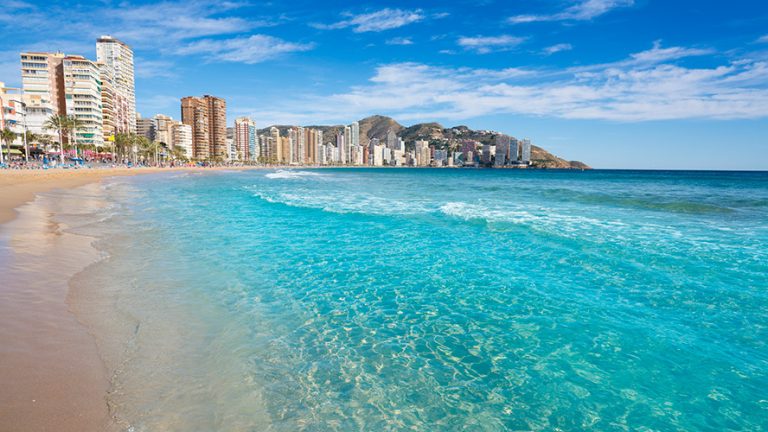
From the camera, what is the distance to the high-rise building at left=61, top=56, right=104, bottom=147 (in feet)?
367

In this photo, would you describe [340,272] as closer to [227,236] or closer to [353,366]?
[353,366]

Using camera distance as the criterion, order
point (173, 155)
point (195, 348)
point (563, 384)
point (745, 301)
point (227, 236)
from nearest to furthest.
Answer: point (563, 384) < point (195, 348) < point (745, 301) < point (227, 236) < point (173, 155)

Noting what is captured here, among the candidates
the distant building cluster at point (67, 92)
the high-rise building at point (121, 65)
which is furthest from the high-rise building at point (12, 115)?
the high-rise building at point (121, 65)

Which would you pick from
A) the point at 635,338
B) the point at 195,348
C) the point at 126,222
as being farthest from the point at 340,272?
the point at 126,222

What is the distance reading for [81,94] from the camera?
113000mm

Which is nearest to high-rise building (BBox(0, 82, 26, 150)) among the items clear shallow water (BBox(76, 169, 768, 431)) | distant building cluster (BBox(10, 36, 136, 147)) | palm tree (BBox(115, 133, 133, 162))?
distant building cluster (BBox(10, 36, 136, 147))

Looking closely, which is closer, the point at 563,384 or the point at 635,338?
the point at 563,384

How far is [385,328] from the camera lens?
6840mm

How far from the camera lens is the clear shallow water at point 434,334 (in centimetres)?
461

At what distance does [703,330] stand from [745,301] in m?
2.34

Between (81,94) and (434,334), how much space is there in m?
141

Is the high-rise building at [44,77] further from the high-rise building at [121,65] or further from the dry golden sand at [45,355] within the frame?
the dry golden sand at [45,355]

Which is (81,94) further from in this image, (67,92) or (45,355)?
(45,355)

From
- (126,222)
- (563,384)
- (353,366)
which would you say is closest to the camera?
(563,384)
